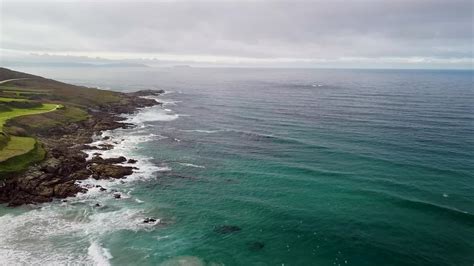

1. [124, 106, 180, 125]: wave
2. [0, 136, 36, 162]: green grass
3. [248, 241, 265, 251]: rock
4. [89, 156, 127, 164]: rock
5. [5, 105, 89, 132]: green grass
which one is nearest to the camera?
[248, 241, 265, 251]: rock

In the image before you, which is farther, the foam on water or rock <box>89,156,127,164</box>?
rock <box>89,156,127,164</box>

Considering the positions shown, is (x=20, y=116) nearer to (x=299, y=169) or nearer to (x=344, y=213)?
(x=299, y=169)

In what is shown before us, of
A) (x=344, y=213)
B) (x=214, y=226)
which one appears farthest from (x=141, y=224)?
(x=344, y=213)

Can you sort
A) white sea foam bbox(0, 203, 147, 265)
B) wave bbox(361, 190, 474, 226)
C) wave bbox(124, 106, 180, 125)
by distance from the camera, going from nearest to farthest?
white sea foam bbox(0, 203, 147, 265) → wave bbox(361, 190, 474, 226) → wave bbox(124, 106, 180, 125)

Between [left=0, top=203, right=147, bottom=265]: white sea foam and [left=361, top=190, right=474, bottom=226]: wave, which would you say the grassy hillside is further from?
[left=361, top=190, right=474, bottom=226]: wave

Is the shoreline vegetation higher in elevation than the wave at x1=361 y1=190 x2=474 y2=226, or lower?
higher

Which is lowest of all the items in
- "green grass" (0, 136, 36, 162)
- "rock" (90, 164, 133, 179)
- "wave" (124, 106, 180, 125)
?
"rock" (90, 164, 133, 179)

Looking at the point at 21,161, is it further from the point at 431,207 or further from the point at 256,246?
the point at 431,207

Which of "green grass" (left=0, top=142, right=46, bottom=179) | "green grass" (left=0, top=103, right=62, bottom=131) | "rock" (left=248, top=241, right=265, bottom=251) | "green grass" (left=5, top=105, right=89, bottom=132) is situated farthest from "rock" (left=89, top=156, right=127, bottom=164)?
"rock" (left=248, top=241, right=265, bottom=251)
